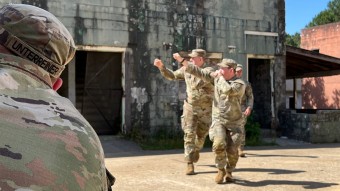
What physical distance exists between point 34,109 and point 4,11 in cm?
36

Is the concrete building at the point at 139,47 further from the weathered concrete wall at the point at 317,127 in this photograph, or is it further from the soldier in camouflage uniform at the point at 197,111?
the soldier in camouflage uniform at the point at 197,111

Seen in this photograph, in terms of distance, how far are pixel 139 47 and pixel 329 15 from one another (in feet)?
120

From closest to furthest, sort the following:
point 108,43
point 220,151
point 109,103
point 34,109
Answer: point 34,109 < point 220,151 < point 108,43 < point 109,103

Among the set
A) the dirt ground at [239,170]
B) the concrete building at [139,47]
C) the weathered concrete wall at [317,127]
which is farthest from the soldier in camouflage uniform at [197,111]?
the weathered concrete wall at [317,127]

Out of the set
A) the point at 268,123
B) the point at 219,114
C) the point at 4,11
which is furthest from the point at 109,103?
the point at 4,11

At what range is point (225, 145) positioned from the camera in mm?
5676

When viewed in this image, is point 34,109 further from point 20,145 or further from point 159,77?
point 159,77

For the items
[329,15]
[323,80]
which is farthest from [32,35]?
[329,15]

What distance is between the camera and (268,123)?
42.8 feet

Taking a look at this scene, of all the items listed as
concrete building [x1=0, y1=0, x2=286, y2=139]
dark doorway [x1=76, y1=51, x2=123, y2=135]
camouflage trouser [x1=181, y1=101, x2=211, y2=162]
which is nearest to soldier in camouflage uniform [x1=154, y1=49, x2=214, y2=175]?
camouflage trouser [x1=181, y1=101, x2=211, y2=162]

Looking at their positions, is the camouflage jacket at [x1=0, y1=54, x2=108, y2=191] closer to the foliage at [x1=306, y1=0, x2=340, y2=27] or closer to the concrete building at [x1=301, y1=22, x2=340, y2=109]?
the concrete building at [x1=301, y1=22, x2=340, y2=109]

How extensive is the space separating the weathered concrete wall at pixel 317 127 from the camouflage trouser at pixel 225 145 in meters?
6.68

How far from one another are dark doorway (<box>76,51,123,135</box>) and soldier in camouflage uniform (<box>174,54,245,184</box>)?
5653 millimetres

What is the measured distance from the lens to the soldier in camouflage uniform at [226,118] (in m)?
5.64
